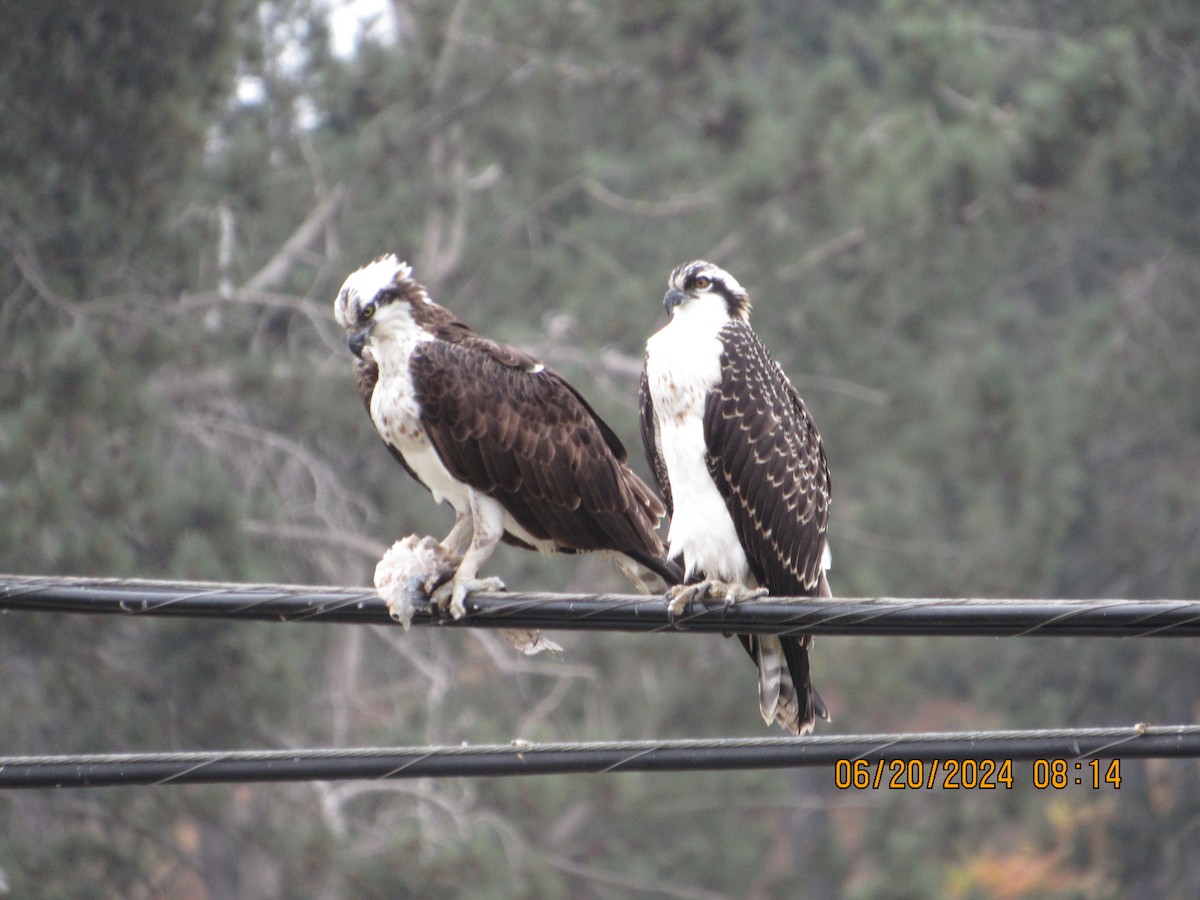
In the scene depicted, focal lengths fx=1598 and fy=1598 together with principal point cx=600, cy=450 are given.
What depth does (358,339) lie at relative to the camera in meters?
4.97

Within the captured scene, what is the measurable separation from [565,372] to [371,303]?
257 inches

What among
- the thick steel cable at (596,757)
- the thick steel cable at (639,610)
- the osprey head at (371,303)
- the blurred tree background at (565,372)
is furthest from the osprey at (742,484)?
the blurred tree background at (565,372)

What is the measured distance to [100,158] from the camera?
34.7 ft

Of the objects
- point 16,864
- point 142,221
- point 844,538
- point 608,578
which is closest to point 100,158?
point 142,221

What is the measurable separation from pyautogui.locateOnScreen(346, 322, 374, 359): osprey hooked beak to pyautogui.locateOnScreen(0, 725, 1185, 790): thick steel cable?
173 centimetres

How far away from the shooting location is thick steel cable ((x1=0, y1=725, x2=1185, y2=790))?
11.0 ft

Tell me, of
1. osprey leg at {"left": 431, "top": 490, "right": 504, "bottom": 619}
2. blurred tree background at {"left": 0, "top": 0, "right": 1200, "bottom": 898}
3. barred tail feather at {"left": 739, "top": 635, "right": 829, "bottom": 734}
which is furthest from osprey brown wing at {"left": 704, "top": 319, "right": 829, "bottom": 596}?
blurred tree background at {"left": 0, "top": 0, "right": 1200, "bottom": 898}

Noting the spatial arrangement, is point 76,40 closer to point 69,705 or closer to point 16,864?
point 69,705

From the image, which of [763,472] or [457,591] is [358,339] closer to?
[457,591]

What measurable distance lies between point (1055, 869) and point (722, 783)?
4.56 m

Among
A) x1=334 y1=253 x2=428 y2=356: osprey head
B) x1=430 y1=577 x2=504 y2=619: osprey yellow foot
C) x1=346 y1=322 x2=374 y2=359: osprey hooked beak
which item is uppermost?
x1=334 y1=253 x2=428 y2=356: osprey head

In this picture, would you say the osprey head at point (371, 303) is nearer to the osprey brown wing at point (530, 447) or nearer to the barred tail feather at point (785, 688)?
the osprey brown wing at point (530, 447)

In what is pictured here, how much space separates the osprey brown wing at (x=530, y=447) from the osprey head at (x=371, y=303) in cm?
17

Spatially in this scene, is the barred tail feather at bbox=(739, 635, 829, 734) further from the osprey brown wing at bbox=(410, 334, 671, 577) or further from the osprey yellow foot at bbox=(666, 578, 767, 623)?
the osprey brown wing at bbox=(410, 334, 671, 577)
